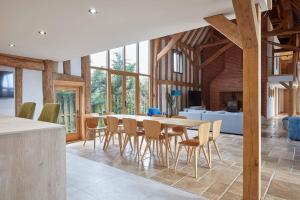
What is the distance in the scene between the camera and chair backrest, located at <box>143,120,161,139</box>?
12.0 feet

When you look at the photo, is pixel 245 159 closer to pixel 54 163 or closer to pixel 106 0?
pixel 54 163

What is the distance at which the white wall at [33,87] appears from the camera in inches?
193

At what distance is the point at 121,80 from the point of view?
7676 mm

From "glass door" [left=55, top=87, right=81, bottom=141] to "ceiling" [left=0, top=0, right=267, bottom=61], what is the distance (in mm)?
1925

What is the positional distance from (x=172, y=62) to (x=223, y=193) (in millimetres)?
8558

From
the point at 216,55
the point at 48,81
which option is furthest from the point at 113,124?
the point at 216,55

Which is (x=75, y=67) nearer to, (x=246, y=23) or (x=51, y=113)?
(x=51, y=113)

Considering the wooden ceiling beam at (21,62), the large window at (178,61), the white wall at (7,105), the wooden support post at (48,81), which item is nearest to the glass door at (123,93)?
the wooden support post at (48,81)

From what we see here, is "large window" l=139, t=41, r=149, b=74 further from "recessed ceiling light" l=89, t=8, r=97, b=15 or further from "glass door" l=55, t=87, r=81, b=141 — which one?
"recessed ceiling light" l=89, t=8, r=97, b=15

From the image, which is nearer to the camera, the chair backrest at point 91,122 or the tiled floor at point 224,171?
the tiled floor at point 224,171

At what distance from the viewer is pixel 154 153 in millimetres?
4574

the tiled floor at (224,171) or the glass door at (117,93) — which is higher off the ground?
the glass door at (117,93)

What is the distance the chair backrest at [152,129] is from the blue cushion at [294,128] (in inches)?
160

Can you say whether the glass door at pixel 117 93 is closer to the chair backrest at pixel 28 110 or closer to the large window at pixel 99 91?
the large window at pixel 99 91
